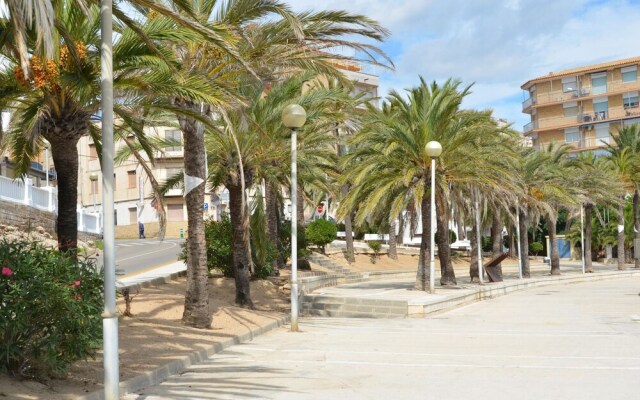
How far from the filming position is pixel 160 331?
13.7 m

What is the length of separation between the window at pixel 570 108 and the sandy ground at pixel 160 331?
7206 centimetres

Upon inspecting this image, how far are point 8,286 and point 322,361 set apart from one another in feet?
16.9

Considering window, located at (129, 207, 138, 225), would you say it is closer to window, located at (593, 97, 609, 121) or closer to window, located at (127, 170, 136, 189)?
window, located at (127, 170, 136, 189)

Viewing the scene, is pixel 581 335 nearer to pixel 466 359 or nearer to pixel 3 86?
pixel 466 359

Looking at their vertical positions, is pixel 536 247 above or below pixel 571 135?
below

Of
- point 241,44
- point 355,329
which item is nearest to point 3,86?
point 241,44

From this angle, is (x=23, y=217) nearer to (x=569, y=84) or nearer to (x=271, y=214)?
(x=271, y=214)

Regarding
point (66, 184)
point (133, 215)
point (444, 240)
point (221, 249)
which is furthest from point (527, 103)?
point (66, 184)

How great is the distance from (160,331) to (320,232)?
2754 centimetres

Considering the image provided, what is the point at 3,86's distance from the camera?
1180 cm

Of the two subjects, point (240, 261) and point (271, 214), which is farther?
point (271, 214)

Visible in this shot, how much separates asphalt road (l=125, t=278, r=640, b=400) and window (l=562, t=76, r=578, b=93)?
7339 cm

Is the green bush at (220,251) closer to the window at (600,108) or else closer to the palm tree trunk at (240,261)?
the palm tree trunk at (240,261)

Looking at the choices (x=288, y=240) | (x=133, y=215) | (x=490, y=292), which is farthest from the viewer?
(x=133, y=215)
